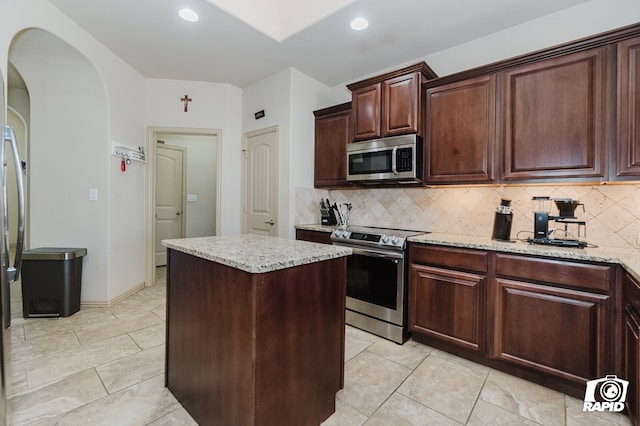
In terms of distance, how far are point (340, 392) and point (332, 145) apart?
2556 millimetres

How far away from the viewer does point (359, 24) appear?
257cm

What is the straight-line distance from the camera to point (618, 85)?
6.16 feet

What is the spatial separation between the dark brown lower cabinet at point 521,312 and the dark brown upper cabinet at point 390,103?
3.85ft

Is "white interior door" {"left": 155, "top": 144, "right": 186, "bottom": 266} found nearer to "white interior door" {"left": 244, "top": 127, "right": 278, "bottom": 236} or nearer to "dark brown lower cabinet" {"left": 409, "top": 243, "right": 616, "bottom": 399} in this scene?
"white interior door" {"left": 244, "top": 127, "right": 278, "bottom": 236}

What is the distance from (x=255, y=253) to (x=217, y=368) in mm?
596

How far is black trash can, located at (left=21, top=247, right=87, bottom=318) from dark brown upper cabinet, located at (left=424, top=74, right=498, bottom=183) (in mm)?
3614

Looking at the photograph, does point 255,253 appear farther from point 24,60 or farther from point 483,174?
point 24,60

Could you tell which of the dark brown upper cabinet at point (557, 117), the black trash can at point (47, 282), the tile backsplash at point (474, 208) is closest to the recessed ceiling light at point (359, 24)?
the dark brown upper cabinet at point (557, 117)

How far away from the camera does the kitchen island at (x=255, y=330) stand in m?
1.27

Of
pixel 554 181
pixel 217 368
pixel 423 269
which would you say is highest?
pixel 554 181

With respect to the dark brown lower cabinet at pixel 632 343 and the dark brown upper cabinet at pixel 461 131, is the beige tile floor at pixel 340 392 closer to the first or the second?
the dark brown lower cabinet at pixel 632 343

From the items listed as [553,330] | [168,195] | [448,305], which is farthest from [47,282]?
[553,330]

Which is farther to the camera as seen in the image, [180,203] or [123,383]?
[180,203]

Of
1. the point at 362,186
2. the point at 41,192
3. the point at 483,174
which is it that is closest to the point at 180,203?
the point at 41,192
